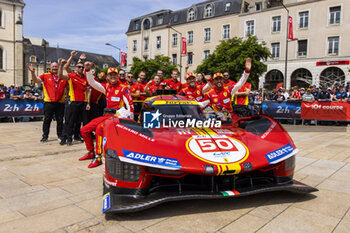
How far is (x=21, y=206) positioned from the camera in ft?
10.8

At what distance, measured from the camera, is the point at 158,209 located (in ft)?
10.4

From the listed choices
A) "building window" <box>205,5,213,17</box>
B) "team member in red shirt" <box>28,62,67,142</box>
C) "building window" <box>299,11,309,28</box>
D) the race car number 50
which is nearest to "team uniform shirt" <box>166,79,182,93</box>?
"team member in red shirt" <box>28,62,67,142</box>

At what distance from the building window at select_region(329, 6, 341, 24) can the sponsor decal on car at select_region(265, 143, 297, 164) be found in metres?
32.4

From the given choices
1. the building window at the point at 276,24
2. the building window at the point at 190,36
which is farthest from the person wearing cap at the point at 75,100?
the building window at the point at 190,36

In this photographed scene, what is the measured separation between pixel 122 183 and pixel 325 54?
3332 centimetres

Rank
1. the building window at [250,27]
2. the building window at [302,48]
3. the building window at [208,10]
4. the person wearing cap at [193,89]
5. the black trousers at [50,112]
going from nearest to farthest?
the black trousers at [50,112] → the person wearing cap at [193,89] → the building window at [302,48] → the building window at [250,27] → the building window at [208,10]

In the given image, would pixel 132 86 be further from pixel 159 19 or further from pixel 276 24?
pixel 159 19

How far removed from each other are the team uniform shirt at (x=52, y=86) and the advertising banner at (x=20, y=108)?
24.7 feet

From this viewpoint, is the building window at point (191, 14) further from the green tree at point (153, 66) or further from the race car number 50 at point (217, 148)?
the race car number 50 at point (217, 148)

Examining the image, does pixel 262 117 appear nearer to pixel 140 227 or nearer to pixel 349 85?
pixel 140 227

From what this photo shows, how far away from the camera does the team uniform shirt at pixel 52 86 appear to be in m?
7.45

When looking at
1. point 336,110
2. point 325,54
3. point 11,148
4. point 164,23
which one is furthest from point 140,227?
point 164,23

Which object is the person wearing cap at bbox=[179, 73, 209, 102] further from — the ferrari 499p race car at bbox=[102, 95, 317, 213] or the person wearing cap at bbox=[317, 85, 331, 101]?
the person wearing cap at bbox=[317, 85, 331, 101]

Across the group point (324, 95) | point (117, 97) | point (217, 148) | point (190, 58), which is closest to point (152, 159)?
point (217, 148)
